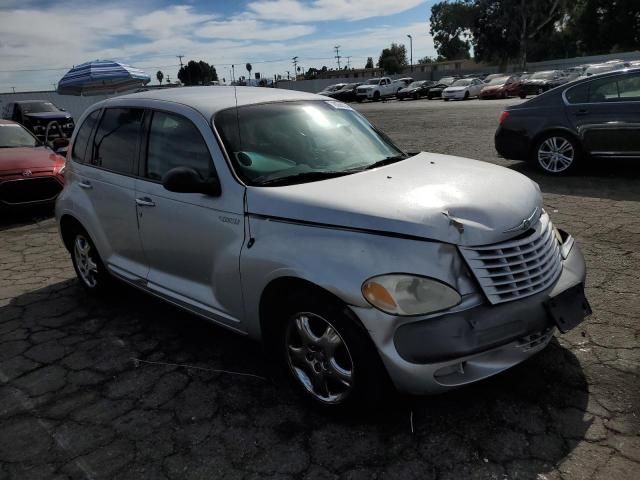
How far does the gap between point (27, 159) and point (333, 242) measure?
23.6 ft

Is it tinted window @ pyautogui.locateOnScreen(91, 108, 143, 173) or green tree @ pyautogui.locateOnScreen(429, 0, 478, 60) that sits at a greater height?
green tree @ pyautogui.locateOnScreen(429, 0, 478, 60)

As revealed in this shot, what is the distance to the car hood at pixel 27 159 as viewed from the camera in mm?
7859

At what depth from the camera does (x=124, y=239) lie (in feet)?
13.3

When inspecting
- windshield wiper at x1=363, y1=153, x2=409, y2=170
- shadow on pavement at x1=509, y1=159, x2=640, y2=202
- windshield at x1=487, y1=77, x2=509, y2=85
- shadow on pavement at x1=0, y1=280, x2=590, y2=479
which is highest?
windshield at x1=487, y1=77, x2=509, y2=85

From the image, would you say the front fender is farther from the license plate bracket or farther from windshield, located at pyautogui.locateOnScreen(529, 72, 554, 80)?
windshield, located at pyautogui.locateOnScreen(529, 72, 554, 80)

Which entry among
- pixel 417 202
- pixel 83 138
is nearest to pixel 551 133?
pixel 417 202

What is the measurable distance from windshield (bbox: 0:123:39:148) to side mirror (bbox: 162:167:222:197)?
7.01 m

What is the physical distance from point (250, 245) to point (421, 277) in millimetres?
1001

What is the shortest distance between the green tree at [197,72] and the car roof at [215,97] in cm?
6993

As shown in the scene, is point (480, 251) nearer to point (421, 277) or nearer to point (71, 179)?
point (421, 277)

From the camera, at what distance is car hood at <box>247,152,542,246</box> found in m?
2.54

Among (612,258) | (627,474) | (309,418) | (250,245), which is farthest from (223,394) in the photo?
(612,258)

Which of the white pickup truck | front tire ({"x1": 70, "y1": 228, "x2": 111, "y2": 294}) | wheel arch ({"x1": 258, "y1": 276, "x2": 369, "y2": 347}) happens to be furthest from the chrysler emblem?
the white pickup truck

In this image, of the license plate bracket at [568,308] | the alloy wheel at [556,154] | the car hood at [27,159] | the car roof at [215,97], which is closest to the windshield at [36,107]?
the car hood at [27,159]
